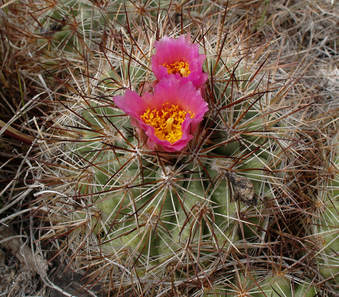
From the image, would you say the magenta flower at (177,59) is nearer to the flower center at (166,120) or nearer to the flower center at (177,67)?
the flower center at (177,67)

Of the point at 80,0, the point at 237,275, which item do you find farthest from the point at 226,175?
the point at 80,0

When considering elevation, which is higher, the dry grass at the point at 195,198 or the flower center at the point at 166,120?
the flower center at the point at 166,120

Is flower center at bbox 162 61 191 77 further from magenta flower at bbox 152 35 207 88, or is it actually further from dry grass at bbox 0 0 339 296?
dry grass at bbox 0 0 339 296

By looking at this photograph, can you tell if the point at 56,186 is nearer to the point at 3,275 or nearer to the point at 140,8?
the point at 3,275

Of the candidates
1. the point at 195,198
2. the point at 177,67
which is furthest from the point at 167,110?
the point at 195,198

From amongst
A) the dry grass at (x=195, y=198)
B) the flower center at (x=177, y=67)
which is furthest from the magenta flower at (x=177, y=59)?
the dry grass at (x=195, y=198)

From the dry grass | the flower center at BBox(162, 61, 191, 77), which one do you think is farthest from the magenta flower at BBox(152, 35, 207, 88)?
the dry grass

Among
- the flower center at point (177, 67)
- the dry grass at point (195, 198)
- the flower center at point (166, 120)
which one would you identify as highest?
the flower center at point (177, 67)
